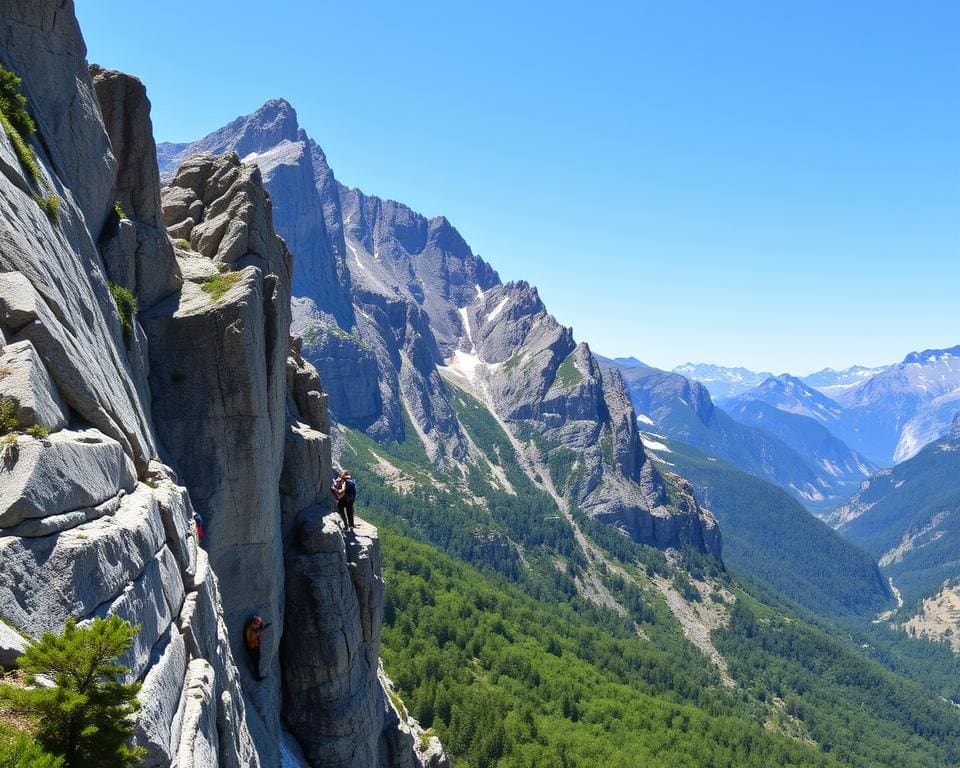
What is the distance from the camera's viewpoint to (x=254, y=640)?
2830cm

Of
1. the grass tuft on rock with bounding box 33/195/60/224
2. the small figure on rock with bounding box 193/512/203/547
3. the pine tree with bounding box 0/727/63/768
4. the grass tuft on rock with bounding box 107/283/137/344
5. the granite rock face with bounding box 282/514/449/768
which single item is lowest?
the granite rock face with bounding box 282/514/449/768

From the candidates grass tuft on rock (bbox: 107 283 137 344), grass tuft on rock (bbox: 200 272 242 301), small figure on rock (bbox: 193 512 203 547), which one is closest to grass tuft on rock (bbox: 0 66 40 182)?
grass tuft on rock (bbox: 107 283 137 344)

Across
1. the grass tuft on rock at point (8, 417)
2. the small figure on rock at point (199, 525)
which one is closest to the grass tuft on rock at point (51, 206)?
the grass tuft on rock at point (8, 417)

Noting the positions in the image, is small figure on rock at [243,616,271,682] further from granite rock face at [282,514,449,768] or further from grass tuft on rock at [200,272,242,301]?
grass tuft on rock at [200,272,242,301]

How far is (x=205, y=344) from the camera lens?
28344mm

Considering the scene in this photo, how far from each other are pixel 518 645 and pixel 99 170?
418 ft

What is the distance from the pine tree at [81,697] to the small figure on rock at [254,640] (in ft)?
61.0

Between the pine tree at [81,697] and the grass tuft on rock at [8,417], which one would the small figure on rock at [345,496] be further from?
the pine tree at [81,697]

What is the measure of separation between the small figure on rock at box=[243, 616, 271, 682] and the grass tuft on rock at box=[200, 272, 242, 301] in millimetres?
14961

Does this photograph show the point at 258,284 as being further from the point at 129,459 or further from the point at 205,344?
the point at 129,459

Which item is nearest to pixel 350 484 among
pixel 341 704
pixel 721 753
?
pixel 341 704

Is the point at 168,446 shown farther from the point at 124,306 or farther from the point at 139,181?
the point at 139,181

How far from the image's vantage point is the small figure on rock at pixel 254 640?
2812 centimetres

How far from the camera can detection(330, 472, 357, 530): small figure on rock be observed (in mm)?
36594
